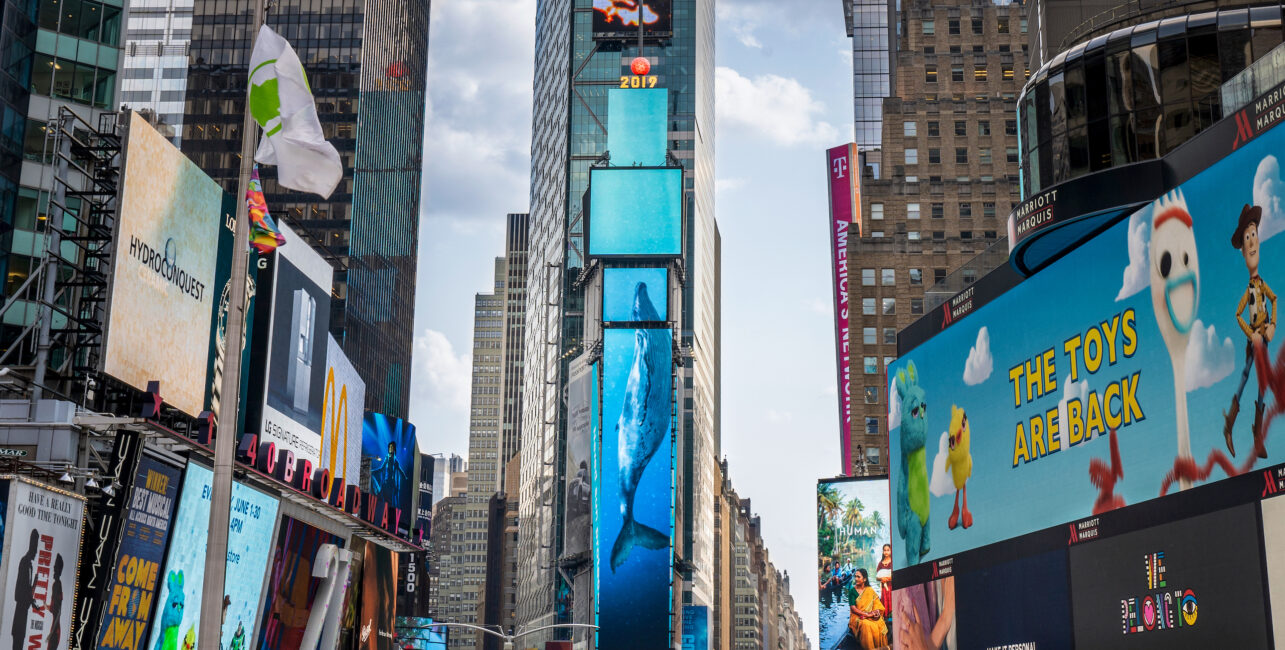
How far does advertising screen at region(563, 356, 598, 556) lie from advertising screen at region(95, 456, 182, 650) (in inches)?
3465

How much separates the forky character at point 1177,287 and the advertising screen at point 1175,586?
2135mm

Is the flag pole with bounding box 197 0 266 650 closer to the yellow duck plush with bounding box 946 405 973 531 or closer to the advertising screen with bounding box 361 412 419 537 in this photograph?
the yellow duck plush with bounding box 946 405 973 531

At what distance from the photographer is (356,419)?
75062mm

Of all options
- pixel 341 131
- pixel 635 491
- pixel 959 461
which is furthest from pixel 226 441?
pixel 341 131

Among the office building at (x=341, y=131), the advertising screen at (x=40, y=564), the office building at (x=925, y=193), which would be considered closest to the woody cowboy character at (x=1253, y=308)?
the advertising screen at (x=40, y=564)

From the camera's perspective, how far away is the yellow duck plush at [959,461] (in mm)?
54406

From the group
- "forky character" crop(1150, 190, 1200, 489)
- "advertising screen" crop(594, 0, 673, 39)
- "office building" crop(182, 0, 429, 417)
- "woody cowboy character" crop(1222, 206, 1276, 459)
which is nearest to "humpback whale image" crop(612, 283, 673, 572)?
"office building" crop(182, 0, 429, 417)

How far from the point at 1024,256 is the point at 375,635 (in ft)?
147

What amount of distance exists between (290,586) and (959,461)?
1172 inches

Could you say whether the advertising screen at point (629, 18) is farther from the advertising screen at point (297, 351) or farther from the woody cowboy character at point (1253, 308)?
the woody cowboy character at point (1253, 308)

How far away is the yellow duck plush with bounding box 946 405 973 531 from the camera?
54406mm

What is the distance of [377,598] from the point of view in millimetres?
76688

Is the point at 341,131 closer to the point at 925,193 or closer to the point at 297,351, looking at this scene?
the point at 925,193

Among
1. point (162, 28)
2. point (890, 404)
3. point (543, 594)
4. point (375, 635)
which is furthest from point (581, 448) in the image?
point (162, 28)
